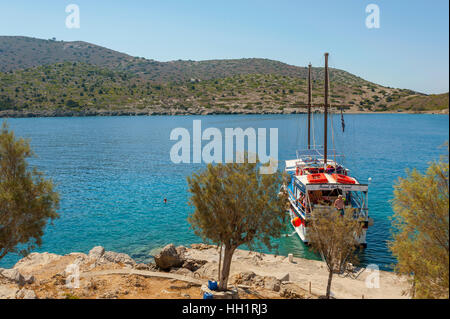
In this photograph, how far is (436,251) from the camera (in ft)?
38.9

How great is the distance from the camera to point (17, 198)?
1600cm

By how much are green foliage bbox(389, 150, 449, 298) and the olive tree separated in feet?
20.1

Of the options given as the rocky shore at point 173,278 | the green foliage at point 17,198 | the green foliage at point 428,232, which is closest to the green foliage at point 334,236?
the rocky shore at point 173,278

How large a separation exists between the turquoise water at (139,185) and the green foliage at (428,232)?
4263mm

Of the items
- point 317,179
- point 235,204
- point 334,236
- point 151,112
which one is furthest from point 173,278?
point 151,112

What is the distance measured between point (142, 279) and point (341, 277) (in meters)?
13.3

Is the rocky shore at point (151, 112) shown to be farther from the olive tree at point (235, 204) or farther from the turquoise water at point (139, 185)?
the olive tree at point (235, 204)

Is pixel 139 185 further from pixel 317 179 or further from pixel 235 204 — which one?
pixel 235 204

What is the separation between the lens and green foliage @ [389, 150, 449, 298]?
11625 mm

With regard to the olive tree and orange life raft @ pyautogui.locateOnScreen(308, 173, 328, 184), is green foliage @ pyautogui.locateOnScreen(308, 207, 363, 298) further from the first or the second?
orange life raft @ pyautogui.locateOnScreen(308, 173, 328, 184)

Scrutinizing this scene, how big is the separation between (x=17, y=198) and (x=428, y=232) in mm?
17877

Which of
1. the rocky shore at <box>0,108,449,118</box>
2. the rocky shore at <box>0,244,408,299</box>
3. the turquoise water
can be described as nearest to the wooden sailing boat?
the turquoise water
